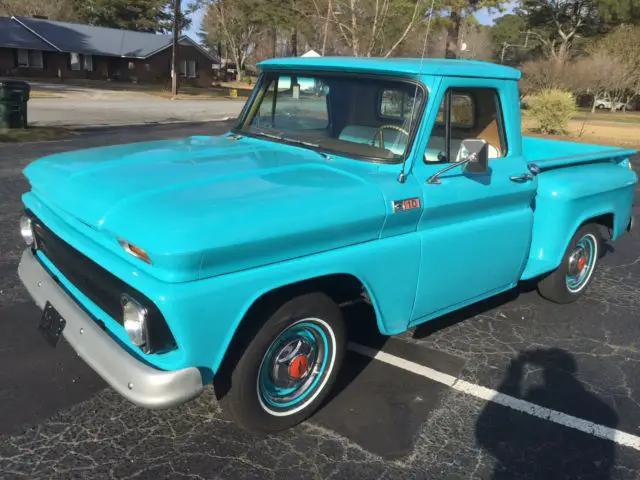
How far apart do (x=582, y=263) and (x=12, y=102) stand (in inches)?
532

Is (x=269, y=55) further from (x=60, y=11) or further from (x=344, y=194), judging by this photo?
(x=344, y=194)

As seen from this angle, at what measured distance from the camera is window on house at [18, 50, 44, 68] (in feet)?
150

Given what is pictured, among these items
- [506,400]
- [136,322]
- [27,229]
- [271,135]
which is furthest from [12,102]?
[506,400]

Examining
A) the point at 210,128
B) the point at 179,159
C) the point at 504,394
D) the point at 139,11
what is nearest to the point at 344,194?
the point at 179,159

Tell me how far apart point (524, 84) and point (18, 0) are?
176 feet

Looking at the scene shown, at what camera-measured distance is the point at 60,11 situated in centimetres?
6069

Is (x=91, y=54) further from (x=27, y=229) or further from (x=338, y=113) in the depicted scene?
(x=338, y=113)

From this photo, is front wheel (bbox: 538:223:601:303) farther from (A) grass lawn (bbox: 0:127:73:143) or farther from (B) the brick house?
(B) the brick house

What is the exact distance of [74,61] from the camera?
161 ft

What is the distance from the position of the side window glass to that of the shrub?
17813 millimetres

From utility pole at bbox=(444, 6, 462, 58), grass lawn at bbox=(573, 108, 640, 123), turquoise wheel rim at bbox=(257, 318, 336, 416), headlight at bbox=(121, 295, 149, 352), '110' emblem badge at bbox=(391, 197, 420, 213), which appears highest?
utility pole at bbox=(444, 6, 462, 58)

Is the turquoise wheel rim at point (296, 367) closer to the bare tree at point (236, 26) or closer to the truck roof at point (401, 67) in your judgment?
the truck roof at point (401, 67)

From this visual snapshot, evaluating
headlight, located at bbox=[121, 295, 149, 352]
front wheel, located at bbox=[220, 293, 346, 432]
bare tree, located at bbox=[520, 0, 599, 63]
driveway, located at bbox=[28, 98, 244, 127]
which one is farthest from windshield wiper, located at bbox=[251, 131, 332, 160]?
bare tree, located at bbox=[520, 0, 599, 63]

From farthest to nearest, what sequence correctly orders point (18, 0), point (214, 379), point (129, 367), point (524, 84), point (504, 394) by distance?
1. point (18, 0)
2. point (524, 84)
3. point (504, 394)
4. point (214, 379)
5. point (129, 367)
